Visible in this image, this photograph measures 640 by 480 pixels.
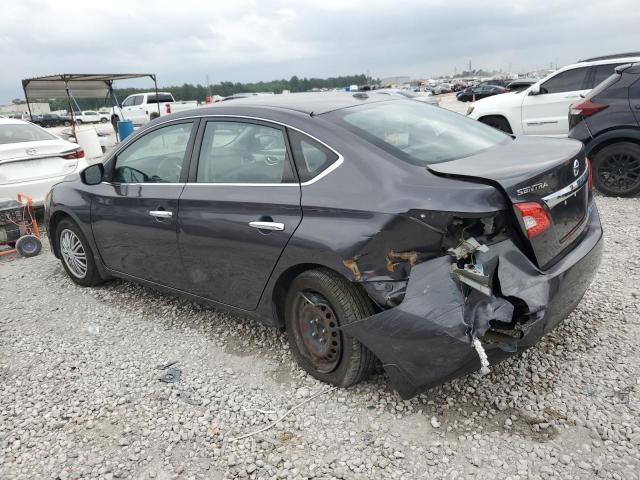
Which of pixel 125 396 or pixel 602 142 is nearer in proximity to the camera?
pixel 125 396

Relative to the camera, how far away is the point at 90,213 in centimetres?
436

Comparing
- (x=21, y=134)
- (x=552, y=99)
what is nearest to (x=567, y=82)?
(x=552, y=99)

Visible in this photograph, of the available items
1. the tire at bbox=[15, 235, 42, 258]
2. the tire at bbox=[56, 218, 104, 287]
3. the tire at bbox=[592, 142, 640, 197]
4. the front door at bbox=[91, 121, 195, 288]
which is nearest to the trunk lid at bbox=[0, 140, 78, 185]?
the tire at bbox=[15, 235, 42, 258]

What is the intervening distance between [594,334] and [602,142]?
4116mm

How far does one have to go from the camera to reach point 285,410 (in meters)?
2.90

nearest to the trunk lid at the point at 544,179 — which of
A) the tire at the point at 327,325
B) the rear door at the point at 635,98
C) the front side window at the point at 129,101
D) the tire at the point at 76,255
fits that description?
the tire at the point at 327,325

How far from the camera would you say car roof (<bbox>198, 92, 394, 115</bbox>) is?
3195mm

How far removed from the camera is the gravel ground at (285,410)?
8.07 ft

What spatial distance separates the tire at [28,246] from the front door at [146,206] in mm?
2136

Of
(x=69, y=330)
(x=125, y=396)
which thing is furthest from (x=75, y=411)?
(x=69, y=330)

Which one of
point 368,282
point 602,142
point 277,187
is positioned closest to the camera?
point 368,282

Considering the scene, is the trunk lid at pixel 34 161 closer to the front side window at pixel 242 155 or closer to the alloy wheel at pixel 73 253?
the alloy wheel at pixel 73 253

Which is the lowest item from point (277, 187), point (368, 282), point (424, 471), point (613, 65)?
point (424, 471)

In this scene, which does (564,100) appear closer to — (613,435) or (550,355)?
(550,355)
